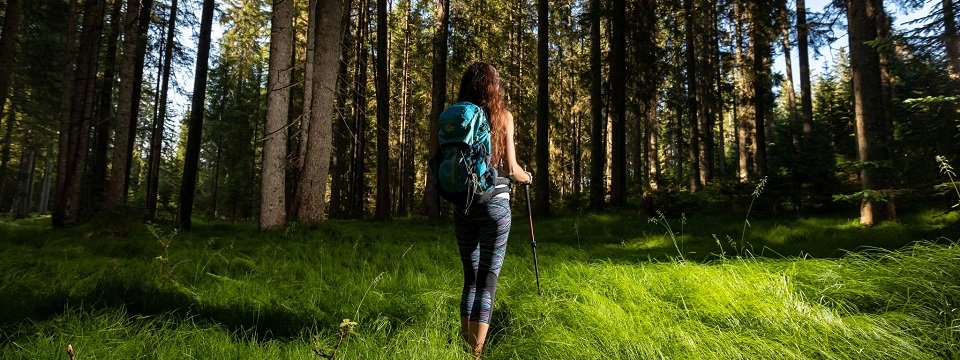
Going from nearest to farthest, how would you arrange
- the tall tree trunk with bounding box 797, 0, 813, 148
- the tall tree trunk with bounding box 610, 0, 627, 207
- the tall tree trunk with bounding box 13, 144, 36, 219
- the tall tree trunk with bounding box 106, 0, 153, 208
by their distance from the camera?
the tall tree trunk with bounding box 106, 0, 153, 208 → the tall tree trunk with bounding box 610, 0, 627, 207 → the tall tree trunk with bounding box 797, 0, 813, 148 → the tall tree trunk with bounding box 13, 144, 36, 219

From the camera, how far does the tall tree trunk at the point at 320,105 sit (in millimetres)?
8344

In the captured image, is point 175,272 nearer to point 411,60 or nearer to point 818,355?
point 818,355

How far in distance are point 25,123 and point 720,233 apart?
1296 inches

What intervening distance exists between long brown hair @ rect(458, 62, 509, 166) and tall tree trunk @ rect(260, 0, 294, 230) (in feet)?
19.5

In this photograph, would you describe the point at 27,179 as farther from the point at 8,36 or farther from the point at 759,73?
the point at 759,73

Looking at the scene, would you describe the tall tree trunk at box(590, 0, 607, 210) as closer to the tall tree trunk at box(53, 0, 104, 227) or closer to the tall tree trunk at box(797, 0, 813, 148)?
the tall tree trunk at box(797, 0, 813, 148)

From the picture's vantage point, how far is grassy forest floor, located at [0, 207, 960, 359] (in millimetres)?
2215

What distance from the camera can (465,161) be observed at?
2564mm

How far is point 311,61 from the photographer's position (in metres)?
9.27

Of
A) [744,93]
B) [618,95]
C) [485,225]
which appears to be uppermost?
[744,93]

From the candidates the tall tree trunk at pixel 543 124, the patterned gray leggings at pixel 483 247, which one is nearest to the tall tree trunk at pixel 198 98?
the tall tree trunk at pixel 543 124

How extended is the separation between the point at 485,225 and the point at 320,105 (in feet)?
22.1

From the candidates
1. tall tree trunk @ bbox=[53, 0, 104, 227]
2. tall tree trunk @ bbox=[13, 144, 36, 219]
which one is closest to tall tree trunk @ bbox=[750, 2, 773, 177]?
tall tree trunk @ bbox=[53, 0, 104, 227]

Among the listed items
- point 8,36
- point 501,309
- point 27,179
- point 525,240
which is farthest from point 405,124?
point 27,179
